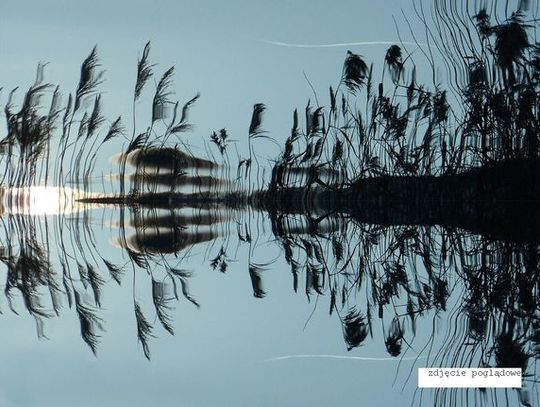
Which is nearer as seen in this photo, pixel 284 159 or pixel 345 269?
pixel 345 269

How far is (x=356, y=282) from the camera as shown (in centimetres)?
242

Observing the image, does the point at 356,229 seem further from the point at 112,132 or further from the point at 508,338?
the point at 112,132

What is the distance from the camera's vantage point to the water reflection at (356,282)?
1721 mm

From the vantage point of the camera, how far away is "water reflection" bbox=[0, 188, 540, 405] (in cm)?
172

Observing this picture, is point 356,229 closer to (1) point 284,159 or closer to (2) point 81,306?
(2) point 81,306

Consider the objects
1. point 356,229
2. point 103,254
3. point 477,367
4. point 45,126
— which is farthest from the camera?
point 45,126

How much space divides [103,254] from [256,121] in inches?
232

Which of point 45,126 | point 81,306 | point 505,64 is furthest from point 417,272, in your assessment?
point 45,126

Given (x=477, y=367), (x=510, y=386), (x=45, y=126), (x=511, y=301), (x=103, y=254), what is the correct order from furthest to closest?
(x=45, y=126) < (x=103, y=254) < (x=511, y=301) < (x=477, y=367) < (x=510, y=386)

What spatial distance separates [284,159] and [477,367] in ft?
25.7

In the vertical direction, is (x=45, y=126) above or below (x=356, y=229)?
above

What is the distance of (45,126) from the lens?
8.97 metres

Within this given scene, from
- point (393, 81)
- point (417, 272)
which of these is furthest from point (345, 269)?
point (393, 81)

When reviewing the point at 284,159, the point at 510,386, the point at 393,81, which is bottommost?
the point at 510,386
